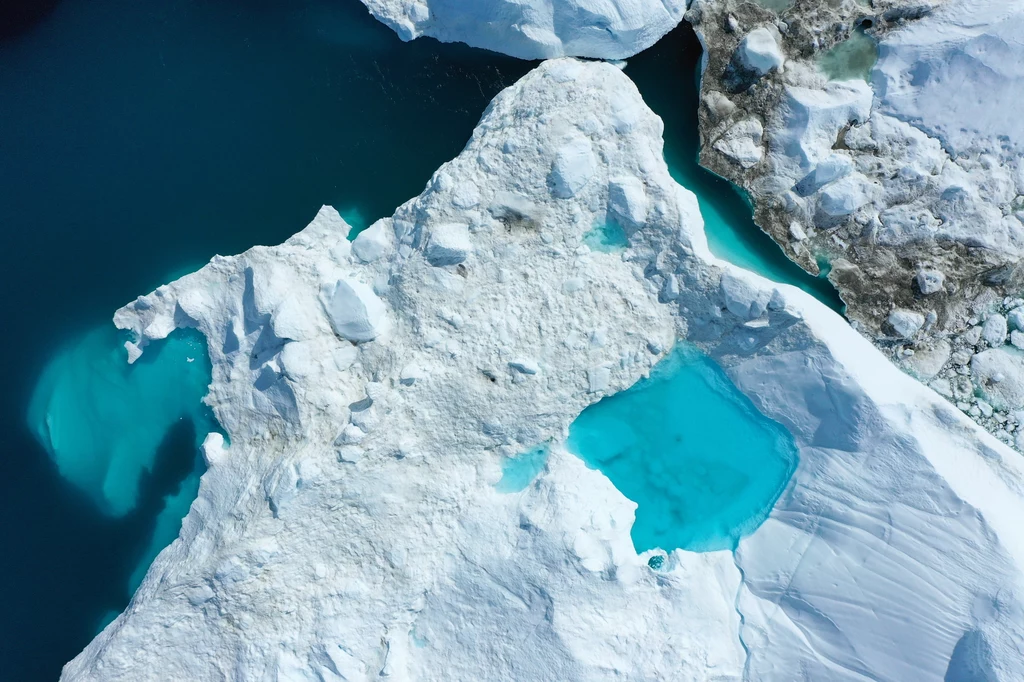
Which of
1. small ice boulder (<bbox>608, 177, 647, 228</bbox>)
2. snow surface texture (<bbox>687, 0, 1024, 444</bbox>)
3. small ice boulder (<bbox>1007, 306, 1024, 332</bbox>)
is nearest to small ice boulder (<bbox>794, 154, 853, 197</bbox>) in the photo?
snow surface texture (<bbox>687, 0, 1024, 444</bbox>)

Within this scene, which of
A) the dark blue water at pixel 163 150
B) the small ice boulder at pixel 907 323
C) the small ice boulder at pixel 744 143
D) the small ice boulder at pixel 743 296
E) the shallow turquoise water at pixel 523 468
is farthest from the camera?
the dark blue water at pixel 163 150

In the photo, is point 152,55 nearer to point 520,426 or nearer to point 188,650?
point 520,426

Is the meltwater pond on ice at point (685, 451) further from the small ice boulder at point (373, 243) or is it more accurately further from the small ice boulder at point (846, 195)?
the small ice boulder at point (373, 243)

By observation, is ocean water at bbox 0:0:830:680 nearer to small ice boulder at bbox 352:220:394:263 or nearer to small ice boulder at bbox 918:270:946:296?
small ice boulder at bbox 352:220:394:263

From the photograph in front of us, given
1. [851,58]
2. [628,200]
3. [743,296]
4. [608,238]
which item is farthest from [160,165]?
[851,58]

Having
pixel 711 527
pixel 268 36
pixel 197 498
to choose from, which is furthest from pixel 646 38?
pixel 197 498

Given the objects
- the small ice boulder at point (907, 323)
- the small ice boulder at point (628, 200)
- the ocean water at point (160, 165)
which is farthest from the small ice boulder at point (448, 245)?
the small ice boulder at point (907, 323)
